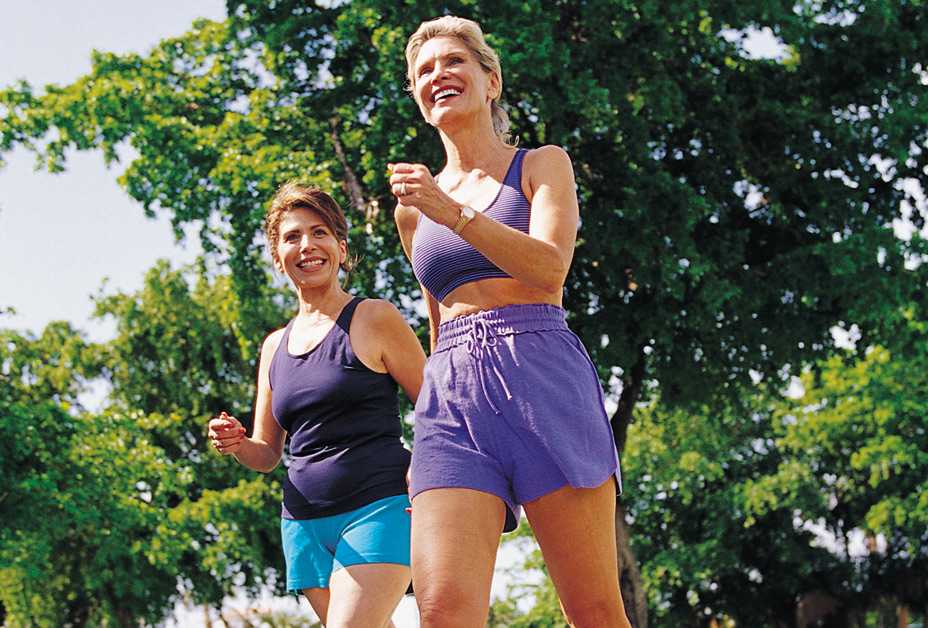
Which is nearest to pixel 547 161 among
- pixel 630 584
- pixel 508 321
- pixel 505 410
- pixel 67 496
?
pixel 508 321

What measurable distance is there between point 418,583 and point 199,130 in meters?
15.0

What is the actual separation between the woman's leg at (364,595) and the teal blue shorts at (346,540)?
0.03 m

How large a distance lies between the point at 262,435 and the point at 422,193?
7.55 ft

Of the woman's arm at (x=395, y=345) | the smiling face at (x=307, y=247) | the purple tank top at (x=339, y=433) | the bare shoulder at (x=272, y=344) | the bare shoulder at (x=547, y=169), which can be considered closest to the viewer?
the bare shoulder at (x=547, y=169)

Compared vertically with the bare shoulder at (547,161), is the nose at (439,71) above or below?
above

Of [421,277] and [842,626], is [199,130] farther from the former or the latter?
[842,626]

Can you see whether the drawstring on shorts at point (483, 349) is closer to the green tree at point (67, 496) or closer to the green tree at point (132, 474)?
the green tree at point (132, 474)

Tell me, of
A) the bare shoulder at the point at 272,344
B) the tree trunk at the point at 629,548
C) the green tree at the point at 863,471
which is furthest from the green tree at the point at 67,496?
the bare shoulder at the point at 272,344

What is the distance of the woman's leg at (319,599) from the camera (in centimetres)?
483

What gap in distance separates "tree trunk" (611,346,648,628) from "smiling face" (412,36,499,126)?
13.7 meters

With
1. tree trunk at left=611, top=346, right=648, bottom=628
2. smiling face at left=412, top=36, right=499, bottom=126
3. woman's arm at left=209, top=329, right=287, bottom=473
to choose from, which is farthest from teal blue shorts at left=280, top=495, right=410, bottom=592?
tree trunk at left=611, top=346, right=648, bottom=628

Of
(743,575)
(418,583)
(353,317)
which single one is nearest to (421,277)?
(418,583)

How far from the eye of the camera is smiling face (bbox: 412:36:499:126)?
147 inches

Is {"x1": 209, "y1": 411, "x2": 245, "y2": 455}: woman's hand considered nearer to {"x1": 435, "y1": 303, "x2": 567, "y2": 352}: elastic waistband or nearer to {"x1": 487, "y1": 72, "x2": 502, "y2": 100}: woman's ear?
{"x1": 435, "y1": 303, "x2": 567, "y2": 352}: elastic waistband
